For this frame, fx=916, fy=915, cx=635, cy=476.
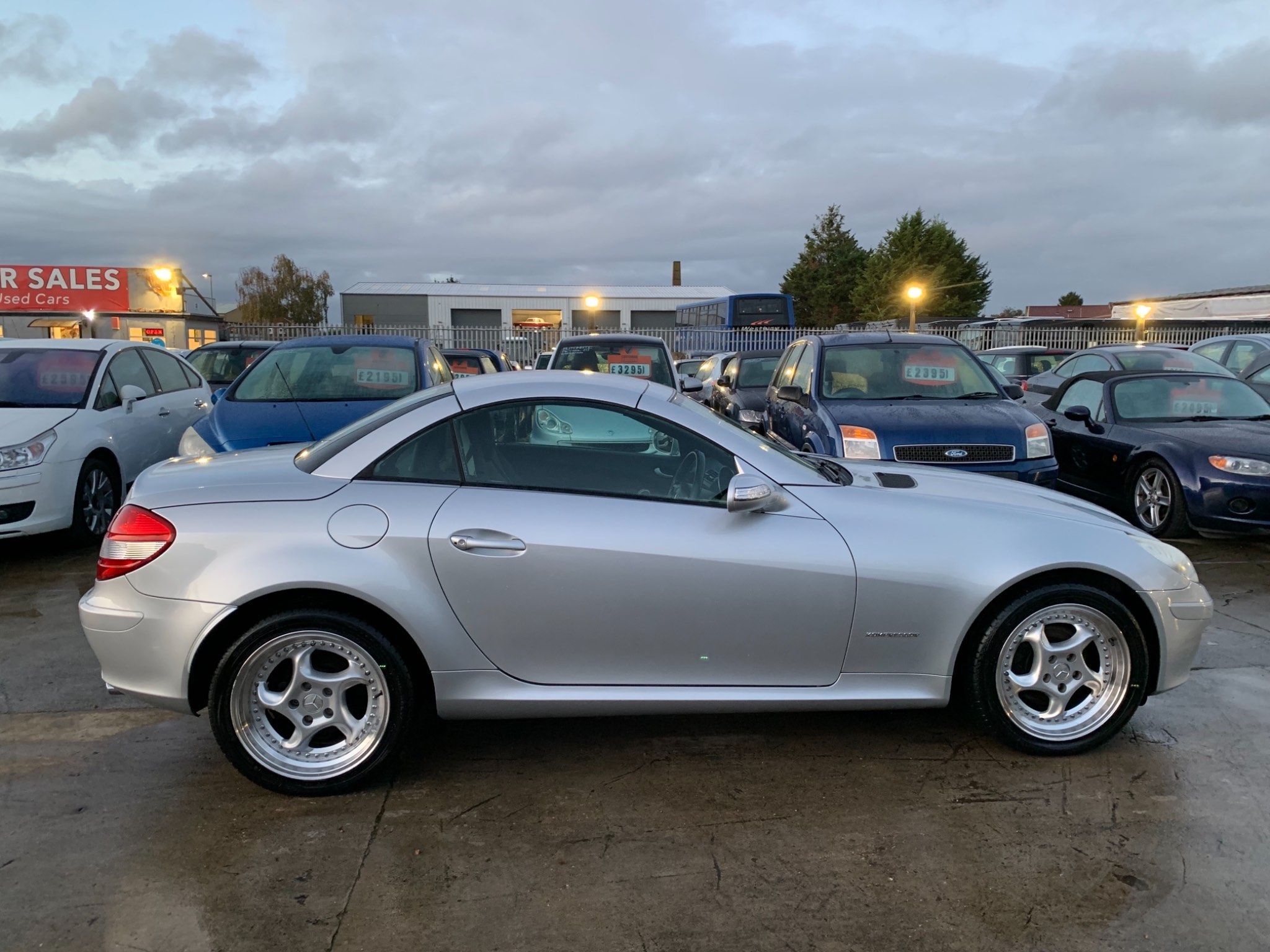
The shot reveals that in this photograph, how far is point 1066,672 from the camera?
3564mm

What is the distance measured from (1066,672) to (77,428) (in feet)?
22.6

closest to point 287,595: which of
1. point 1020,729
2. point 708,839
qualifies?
point 708,839

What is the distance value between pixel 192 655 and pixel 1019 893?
9.27ft

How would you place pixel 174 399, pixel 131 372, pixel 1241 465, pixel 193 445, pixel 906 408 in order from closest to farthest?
pixel 193 445
pixel 1241 465
pixel 906 408
pixel 131 372
pixel 174 399

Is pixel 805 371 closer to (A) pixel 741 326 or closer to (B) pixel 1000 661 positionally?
(B) pixel 1000 661

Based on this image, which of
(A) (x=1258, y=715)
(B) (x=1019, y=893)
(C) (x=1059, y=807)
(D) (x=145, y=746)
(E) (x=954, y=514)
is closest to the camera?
(B) (x=1019, y=893)

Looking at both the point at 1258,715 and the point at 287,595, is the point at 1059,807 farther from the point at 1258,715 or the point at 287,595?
the point at 287,595

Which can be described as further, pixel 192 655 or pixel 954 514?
pixel 954 514

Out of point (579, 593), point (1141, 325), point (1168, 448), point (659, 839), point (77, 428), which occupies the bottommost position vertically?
point (659, 839)

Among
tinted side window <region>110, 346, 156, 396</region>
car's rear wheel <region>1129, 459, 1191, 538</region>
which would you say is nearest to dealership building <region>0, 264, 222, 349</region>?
tinted side window <region>110, 346, 156, 396</region>

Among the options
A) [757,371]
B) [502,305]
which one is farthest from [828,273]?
[757,371]

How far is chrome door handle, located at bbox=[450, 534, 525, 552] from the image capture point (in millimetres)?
3227

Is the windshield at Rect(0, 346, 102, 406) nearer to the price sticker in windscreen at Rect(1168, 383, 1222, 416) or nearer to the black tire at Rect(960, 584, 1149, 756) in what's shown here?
the black tire at Rect(960, 584, 1149, 756)

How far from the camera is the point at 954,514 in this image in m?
3.48
